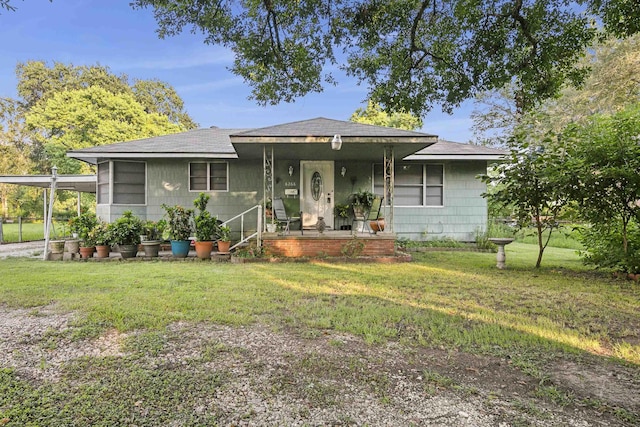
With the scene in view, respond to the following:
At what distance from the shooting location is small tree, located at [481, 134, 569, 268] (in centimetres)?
615

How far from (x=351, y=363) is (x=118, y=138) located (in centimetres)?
2533

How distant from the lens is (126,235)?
8.11m

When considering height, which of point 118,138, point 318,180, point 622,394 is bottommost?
point 622,394

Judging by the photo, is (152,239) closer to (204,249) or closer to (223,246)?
(204,249)

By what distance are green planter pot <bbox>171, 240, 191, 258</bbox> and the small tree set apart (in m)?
6.50

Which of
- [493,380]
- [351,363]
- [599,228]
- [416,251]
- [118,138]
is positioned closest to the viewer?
[493,380]

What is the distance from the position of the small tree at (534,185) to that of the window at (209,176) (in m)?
7.10

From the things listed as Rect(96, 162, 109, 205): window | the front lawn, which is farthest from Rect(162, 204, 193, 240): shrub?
Rect(96, 162, 109, 205): window

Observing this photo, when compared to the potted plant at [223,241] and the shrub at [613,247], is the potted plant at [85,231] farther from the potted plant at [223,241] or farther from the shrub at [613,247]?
the shrub at [613,247]

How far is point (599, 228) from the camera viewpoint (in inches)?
245

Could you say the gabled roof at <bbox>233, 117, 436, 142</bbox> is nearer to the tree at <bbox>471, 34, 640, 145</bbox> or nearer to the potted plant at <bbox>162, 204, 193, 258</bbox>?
the potted plant at <bbox>162, 204, 193, 258</bbox>

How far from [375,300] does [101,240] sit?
6699 millimetres

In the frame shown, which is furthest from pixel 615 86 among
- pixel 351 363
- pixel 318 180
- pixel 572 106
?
pixel 351 363

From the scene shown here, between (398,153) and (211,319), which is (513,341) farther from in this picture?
(398,153)
